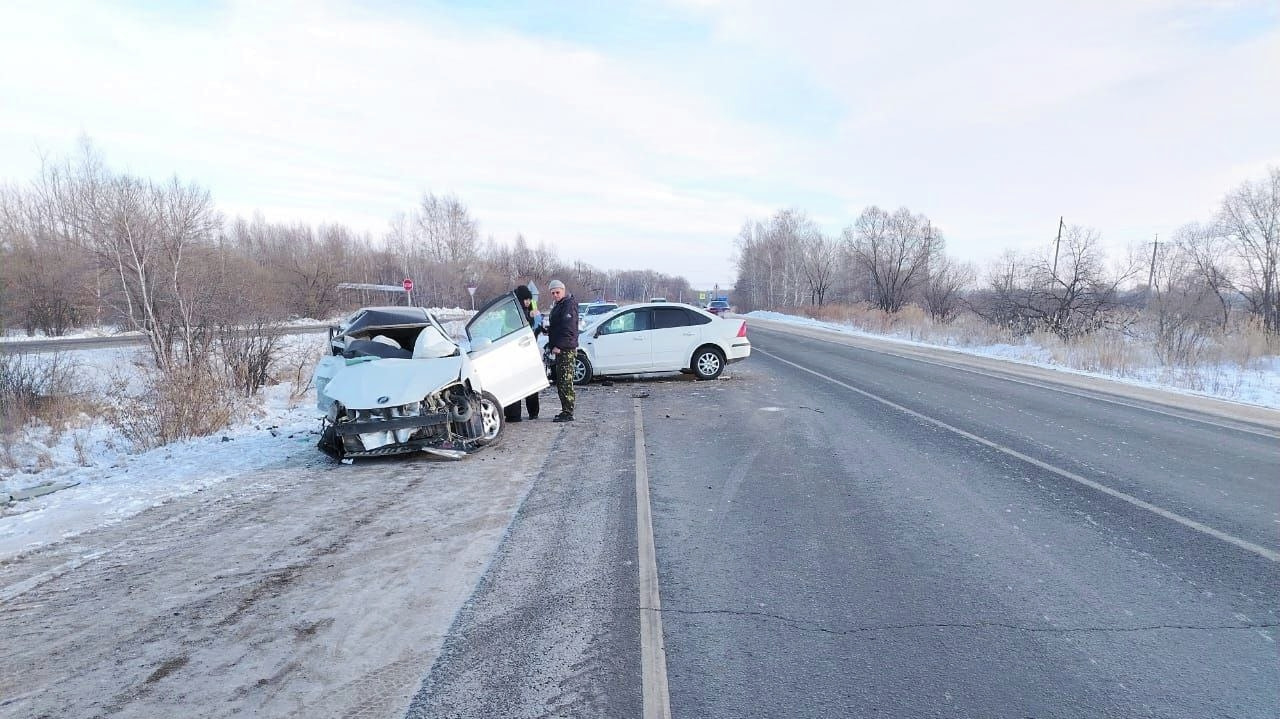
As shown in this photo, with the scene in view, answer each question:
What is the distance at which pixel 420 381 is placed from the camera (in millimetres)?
7152

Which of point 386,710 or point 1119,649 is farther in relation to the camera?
point 1119,649

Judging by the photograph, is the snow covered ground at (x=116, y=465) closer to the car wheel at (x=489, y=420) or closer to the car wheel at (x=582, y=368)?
the car wheel at (x=489, y=420)

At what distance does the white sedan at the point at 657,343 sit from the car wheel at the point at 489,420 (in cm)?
566

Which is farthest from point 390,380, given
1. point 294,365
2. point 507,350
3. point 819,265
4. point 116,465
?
point 819,265

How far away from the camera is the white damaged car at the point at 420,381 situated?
7004mm

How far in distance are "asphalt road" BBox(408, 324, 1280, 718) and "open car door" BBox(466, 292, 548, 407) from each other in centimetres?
137

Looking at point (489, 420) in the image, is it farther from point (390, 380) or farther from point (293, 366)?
point (293, 366)

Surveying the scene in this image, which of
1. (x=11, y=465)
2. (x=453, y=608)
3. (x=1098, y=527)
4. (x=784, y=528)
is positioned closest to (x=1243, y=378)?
(x=1098, y=527)

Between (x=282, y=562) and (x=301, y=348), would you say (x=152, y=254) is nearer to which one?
(x=301, y=348)

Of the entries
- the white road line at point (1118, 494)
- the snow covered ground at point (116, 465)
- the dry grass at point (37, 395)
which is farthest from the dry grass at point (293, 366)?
the white road line at point (1118, 494)

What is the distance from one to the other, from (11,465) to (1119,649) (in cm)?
1212

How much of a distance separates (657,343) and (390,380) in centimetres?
761

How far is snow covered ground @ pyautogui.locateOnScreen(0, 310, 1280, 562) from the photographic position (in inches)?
217

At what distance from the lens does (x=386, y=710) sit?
9.09 feet
